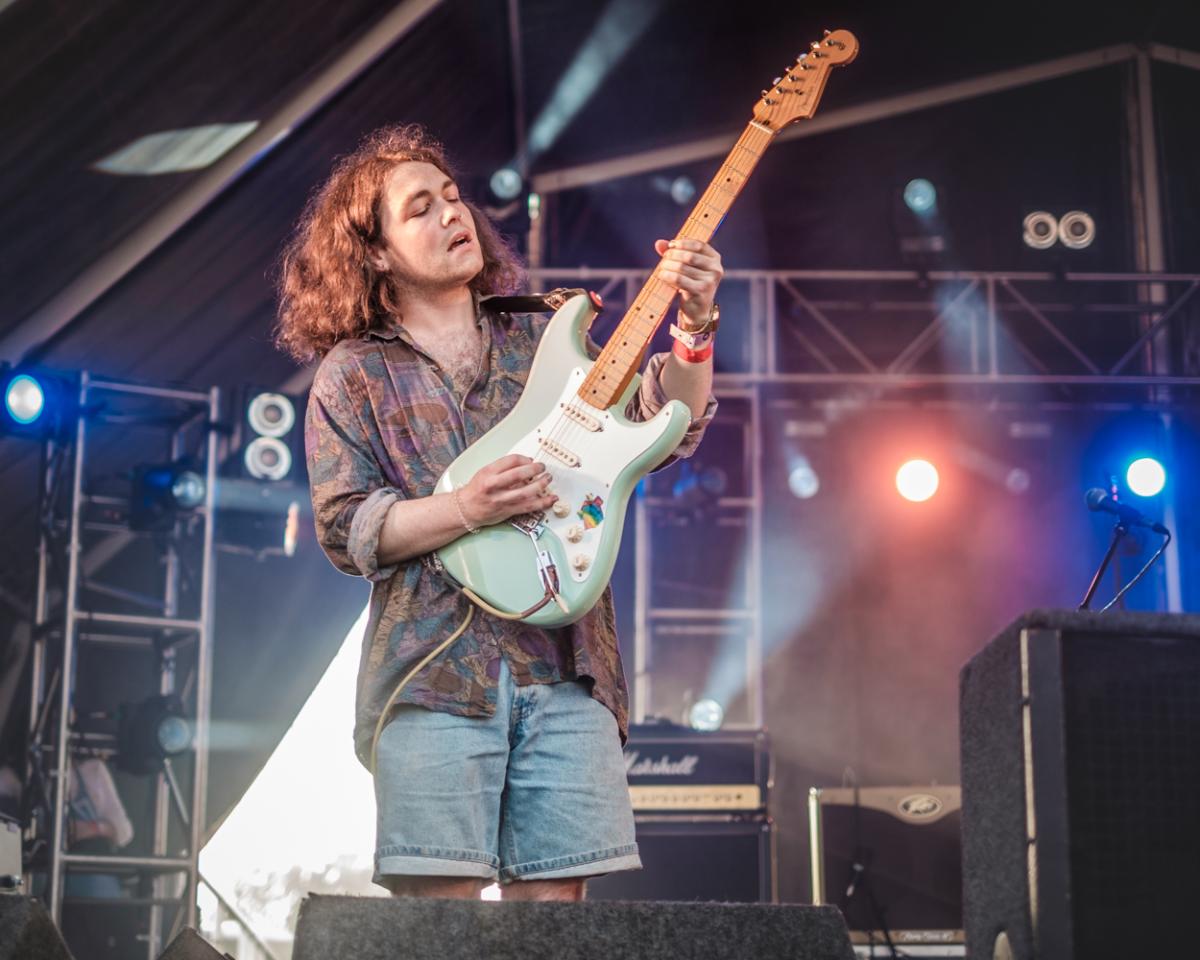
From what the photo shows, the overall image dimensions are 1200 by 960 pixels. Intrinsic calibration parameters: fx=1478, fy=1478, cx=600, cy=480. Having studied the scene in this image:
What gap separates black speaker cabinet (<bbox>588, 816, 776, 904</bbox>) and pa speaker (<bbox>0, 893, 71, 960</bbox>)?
403 cm

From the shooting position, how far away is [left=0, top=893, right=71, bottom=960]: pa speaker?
1423mm

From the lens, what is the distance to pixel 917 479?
7.83 m

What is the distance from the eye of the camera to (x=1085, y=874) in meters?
1.43

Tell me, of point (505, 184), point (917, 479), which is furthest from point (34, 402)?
point (917, 479)

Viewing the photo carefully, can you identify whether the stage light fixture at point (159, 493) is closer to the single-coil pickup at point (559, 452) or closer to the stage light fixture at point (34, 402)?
the stage light fixture at point (34, 402)

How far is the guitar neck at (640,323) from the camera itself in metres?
2.13

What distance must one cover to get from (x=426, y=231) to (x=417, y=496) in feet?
1.40

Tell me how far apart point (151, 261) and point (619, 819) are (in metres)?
4.47

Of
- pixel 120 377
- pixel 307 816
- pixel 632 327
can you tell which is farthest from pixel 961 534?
pixel 632 327

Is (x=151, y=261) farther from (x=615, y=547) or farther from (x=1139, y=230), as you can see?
(x=1139, y=230)

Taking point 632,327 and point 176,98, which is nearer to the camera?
point 632,327

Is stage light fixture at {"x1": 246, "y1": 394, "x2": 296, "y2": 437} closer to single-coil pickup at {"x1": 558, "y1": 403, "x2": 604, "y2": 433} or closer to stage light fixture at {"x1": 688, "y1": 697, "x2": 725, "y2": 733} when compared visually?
stage light fixture at {"x1": 688, "y1": 697, "x2": 725, "y2": 733}

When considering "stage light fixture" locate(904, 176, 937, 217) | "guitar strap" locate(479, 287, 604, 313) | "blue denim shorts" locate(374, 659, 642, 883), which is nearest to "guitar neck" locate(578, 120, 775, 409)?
"guitar strap" locate(479, 287, 604, 313)

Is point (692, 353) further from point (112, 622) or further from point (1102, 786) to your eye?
point (112, 622)
